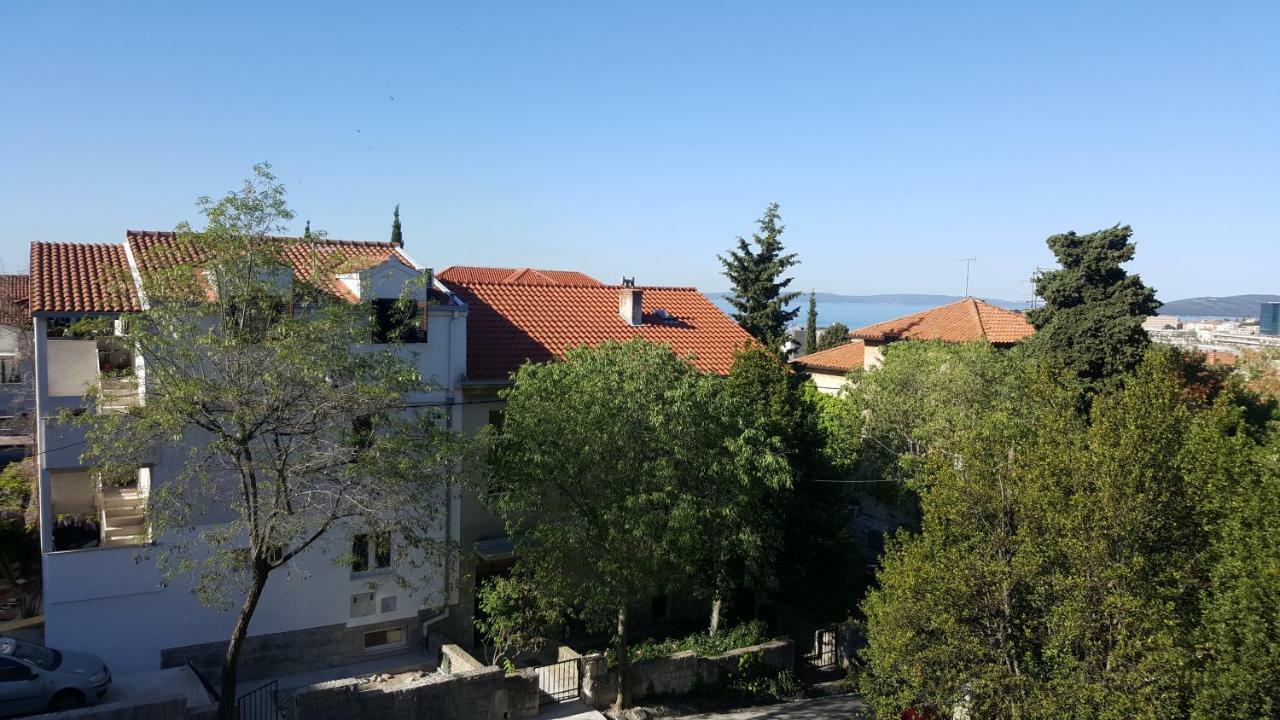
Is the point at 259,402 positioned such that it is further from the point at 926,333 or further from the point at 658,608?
the point at 926,333

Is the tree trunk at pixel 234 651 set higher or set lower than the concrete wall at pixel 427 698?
higher

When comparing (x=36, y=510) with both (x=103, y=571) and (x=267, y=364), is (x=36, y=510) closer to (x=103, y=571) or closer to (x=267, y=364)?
(x=103, y=571)

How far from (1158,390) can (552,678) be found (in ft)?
39.6

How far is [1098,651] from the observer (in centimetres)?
1077

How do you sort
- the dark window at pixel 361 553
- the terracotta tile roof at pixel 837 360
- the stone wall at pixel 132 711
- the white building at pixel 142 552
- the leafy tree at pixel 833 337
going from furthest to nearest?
the leafy tree at pixel 833 337 → the terracotta tile roof at pixel 837 360 → the dark window at pixel 361 553 → the white building at pixel 142 552 → the stone wall at pixel 132 711

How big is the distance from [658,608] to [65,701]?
42.7ft

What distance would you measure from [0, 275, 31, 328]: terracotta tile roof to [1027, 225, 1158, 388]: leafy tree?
1069 inches

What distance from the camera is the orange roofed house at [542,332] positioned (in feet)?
65.1

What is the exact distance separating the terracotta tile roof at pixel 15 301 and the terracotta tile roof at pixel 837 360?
25.5 m

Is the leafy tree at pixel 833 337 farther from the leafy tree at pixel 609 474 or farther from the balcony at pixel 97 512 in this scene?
the balcony at pixel 97 512

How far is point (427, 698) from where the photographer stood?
15.2 meters

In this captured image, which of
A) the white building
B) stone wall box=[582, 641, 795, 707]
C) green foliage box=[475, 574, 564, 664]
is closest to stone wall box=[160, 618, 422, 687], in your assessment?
the white building

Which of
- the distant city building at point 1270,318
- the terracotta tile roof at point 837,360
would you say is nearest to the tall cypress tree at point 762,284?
the terracotta tile roof at point 837,360

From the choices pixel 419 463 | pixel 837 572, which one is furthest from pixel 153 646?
pixel 837 572
